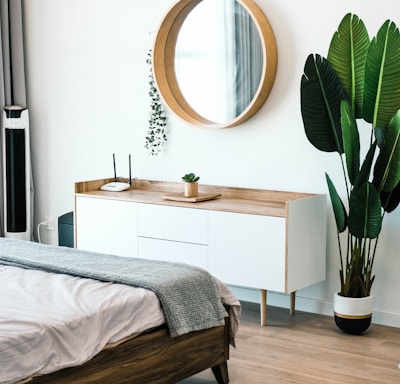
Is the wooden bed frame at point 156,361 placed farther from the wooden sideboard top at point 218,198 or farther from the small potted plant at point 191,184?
the small potted plant at point 191,184

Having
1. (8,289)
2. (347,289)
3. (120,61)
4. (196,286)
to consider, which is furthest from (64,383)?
(120,61)

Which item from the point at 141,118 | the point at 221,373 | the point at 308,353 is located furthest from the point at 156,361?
the point at 141,118

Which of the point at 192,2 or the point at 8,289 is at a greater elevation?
the point at 192,2

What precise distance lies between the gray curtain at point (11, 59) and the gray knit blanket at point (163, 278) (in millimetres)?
2163

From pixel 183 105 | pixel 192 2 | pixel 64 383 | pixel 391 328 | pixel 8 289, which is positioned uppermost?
pixel 192 2

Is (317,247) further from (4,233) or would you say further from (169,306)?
(4,233)

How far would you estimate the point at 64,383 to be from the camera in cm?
256

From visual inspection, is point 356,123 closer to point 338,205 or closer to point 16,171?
point 338,205

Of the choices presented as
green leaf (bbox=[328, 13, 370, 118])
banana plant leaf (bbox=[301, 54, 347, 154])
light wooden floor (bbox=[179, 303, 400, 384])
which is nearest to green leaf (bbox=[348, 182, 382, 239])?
banana plant leaf (bbox=[301, 54, 347, 154])

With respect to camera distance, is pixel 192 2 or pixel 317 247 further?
pixel 192 2

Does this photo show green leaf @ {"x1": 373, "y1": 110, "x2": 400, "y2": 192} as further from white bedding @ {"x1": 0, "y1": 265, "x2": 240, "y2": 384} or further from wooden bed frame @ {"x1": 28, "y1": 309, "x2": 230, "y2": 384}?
white bedding @ {"x1": 0, "y1": 265, "x2": 240, "y2": 384}

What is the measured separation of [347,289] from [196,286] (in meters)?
1.18

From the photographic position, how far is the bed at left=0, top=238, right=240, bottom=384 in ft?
8.18

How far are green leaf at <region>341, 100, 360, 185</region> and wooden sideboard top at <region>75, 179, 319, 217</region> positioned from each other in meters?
0.36
